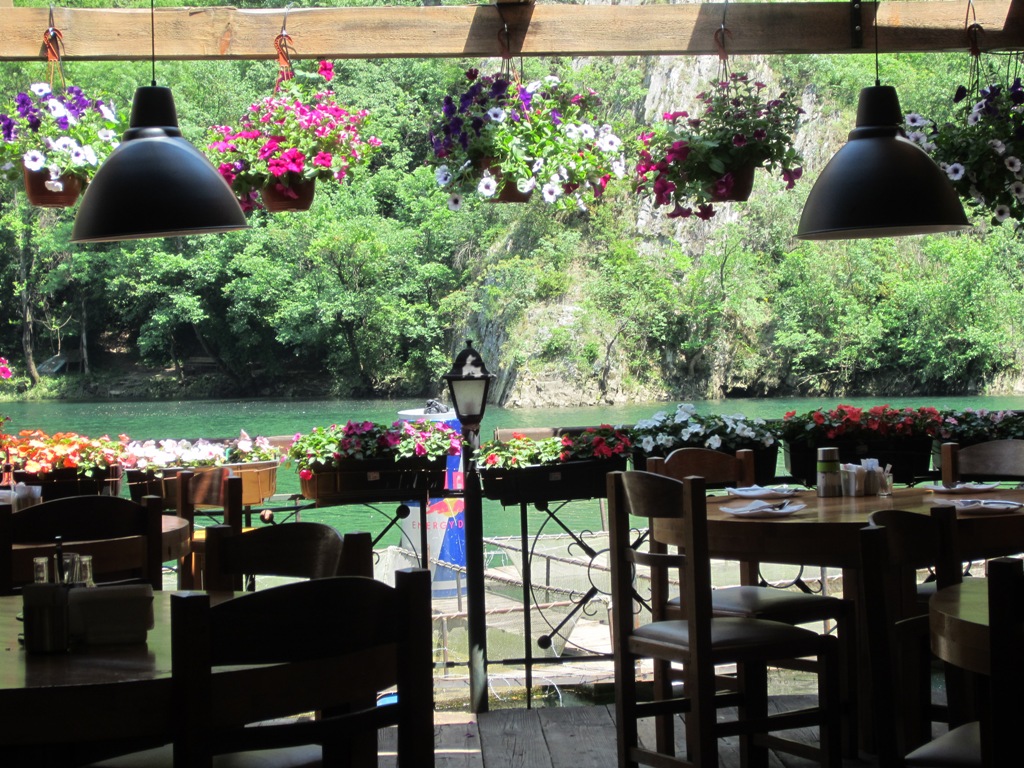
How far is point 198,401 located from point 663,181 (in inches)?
1029

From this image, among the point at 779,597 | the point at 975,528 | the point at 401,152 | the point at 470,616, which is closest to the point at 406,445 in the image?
the point at 470,616

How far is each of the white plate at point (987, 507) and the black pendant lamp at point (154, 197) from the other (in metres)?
1.79

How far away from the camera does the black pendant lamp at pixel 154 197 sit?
2.34m

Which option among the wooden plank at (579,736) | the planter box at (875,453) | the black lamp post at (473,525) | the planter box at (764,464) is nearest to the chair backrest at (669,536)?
the wooden plank at (579,736)

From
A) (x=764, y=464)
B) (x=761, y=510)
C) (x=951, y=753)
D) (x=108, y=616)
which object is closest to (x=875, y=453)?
(x=764, y=464)

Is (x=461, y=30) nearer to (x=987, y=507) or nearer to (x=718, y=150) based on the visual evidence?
(x=718, y=150)

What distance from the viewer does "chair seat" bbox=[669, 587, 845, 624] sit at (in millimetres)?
2684

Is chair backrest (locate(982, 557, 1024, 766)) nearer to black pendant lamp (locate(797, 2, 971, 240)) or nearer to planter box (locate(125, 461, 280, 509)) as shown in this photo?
black pendant lamp (locate(797, 2, 971, 240))

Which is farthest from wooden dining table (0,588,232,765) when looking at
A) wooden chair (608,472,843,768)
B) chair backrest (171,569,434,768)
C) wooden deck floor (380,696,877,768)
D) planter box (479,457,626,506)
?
planter box (479,457,626,506)

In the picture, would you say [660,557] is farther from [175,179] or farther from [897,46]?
[897,46]

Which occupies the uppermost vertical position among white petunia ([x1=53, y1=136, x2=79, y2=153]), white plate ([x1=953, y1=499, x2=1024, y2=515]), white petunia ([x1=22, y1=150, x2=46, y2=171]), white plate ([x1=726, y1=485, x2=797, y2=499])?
white petunia ([x1=53, y1=136, x2=79, y2=153])

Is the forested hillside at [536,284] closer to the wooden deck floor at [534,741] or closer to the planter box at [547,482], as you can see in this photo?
the planter box at [547,482]

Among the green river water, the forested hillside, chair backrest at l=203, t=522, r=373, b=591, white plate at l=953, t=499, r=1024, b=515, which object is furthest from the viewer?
the forested hillside

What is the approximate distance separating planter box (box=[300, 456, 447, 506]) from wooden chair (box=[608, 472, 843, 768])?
1303 millimetres
